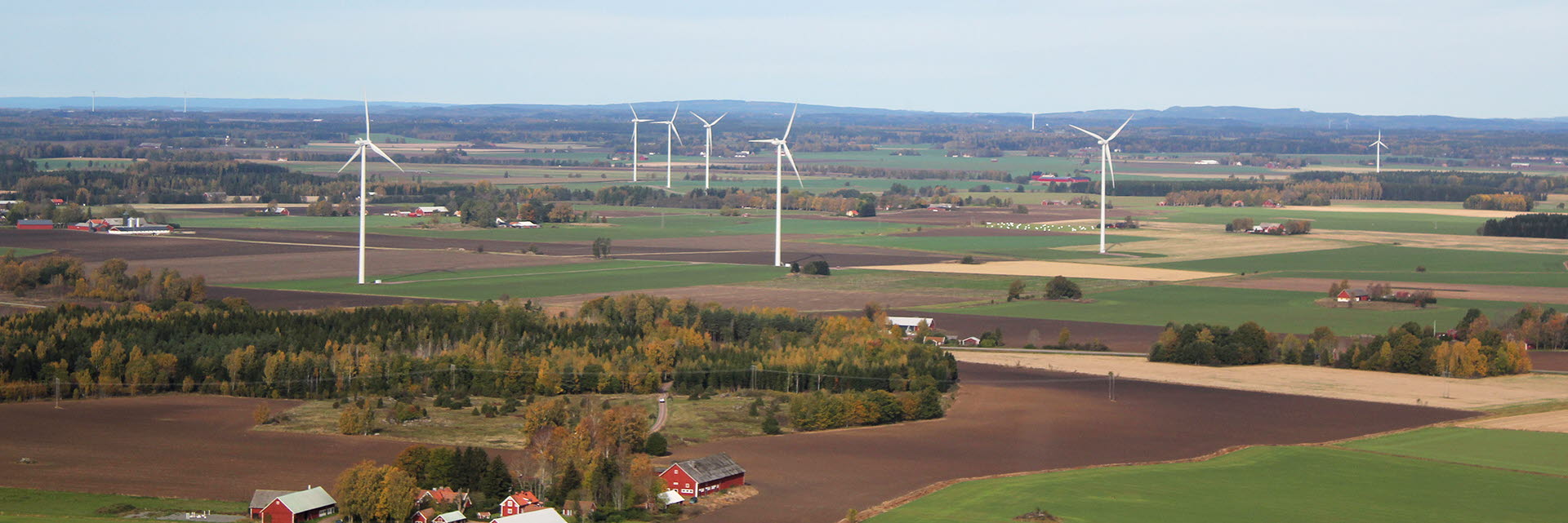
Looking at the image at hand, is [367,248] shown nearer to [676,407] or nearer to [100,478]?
[676,407]

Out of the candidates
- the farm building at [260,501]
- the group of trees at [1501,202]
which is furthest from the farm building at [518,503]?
the group of trees at [1501,202]

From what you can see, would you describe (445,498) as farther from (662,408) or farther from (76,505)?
Answer: (662,408)

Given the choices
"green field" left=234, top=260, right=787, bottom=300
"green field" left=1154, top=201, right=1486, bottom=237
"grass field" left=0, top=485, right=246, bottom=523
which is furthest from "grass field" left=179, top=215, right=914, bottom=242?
"grass field" left=0, top=485, right=246, bottom=523

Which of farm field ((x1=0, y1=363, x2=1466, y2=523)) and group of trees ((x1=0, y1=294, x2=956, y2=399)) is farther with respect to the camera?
group of trees ((x1=0, y1=294, x2=956, y2=399))

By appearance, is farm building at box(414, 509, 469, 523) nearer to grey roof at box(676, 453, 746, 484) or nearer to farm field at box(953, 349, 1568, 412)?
grey roof at box(676, 453, 746, 484)

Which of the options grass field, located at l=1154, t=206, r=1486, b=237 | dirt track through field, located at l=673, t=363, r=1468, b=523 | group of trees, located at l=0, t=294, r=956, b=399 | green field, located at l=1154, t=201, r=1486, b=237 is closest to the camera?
dirt track through field, located at l=673, t=363, r=1468, b=523

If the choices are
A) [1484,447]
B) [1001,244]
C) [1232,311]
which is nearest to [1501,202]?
[1001,244]
